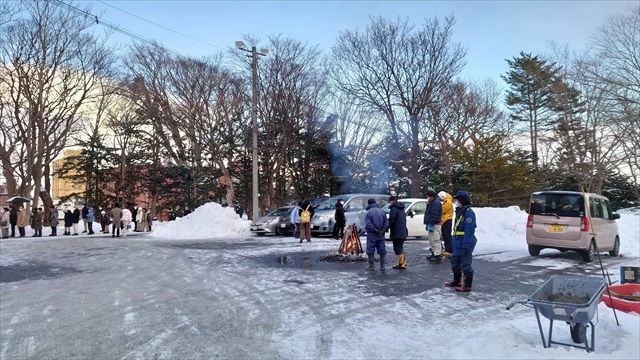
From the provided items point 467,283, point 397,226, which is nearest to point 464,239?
point 467,283

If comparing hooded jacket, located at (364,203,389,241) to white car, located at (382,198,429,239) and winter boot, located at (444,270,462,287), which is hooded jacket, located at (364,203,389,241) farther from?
white car, located at (382,198,429,239)

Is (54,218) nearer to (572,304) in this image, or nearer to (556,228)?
(556,228)

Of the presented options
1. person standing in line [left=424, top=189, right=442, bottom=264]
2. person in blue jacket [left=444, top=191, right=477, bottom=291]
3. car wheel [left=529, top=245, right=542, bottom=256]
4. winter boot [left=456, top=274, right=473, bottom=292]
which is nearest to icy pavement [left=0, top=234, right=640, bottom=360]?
winter boot [left=456, top=274, right=473, bottom=292]

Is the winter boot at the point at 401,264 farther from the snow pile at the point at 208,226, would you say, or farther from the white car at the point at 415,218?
the snow pile at the point at 208,226

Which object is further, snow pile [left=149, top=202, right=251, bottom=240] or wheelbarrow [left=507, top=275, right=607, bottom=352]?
snow pile [left=149, top=202, right=251, bottom=240]

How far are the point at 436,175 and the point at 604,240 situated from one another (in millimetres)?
20775

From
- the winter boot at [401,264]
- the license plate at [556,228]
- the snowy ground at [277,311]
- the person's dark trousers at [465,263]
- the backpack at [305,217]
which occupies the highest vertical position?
the backpack at [305,217]

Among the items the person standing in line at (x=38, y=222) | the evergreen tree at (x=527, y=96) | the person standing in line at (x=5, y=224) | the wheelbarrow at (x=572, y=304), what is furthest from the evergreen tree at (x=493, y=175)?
the person standing in line at (x=5, y=224)

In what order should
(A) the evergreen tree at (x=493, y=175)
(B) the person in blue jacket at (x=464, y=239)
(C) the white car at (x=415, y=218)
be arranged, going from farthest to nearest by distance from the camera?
(A) the evergreen tree at (x=493, y=175) < (C) the white car at (x=415, y=218) < (B) the person in blue jacket at (x=464, y=239)

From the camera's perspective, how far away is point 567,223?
451 inches

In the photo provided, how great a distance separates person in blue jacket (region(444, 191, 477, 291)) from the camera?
7.36 metres

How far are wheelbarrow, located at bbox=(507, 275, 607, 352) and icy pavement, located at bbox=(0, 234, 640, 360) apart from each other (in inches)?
7.8

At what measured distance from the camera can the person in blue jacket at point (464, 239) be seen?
7355mm

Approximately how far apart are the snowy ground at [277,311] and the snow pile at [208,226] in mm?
9903
